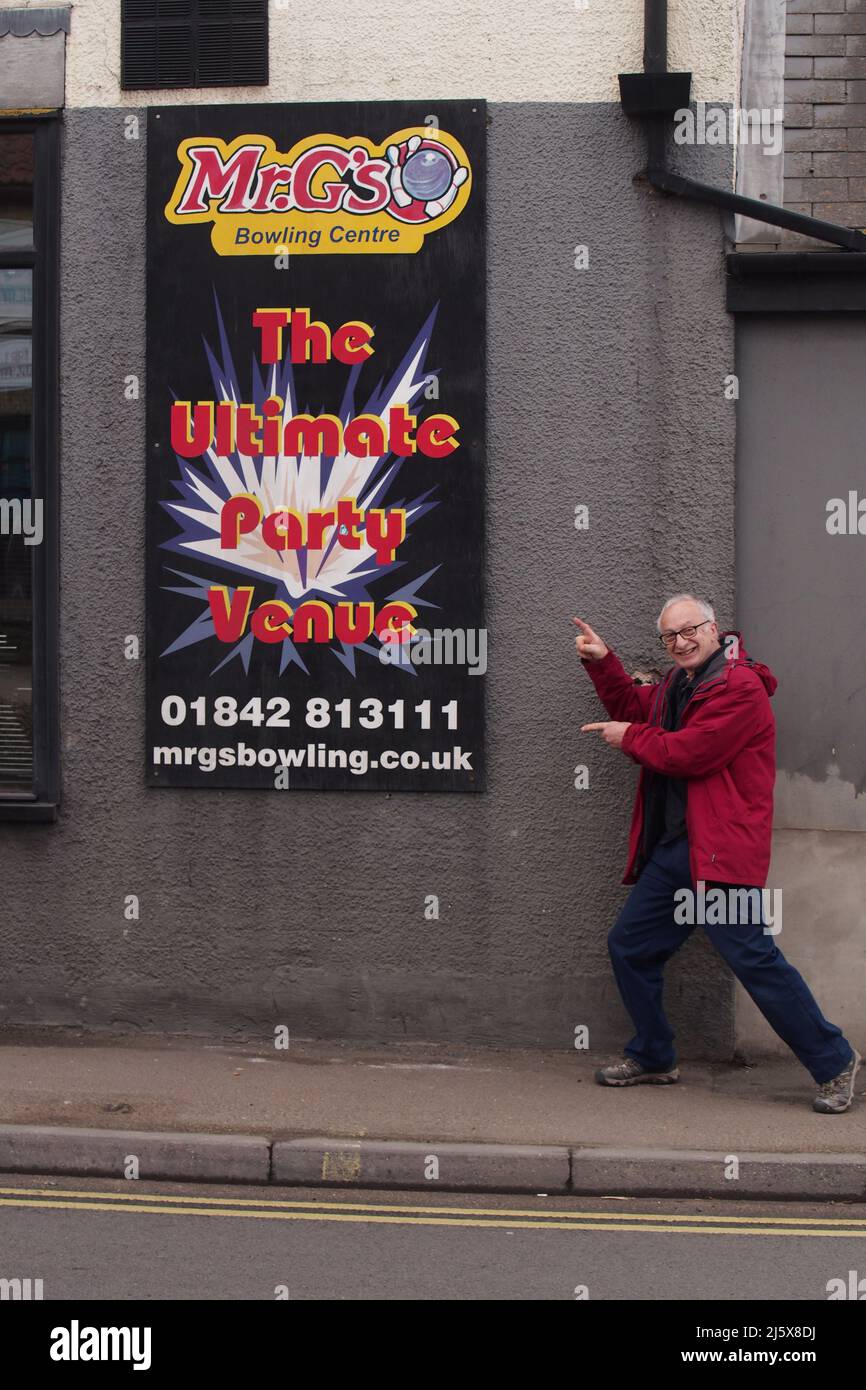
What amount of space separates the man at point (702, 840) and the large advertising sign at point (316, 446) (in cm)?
103

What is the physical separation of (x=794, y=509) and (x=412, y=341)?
201cm

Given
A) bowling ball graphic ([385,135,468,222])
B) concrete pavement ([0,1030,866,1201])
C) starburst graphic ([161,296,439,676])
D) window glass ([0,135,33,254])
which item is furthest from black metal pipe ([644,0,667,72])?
concrete pavement ([0,1030,866,1201])

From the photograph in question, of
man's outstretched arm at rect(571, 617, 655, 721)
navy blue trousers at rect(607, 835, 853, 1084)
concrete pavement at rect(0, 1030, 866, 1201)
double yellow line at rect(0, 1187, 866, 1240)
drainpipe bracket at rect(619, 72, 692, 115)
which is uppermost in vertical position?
drainpipe bracket at rect(619, 72, 692, 115)

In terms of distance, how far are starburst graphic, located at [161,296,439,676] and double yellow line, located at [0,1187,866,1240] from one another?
279 cm

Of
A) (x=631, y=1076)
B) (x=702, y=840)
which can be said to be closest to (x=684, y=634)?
(x=702, y=840)

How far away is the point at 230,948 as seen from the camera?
805 cm

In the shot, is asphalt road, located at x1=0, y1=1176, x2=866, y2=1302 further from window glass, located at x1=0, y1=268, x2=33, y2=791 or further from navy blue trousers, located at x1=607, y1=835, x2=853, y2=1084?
window glass, located at x1=0, y1=268, x2=33, y2=791

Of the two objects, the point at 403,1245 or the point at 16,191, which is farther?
the point at 16,191

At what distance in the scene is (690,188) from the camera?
7.65 meters

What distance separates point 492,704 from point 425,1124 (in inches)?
84.6

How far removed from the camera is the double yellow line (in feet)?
19.3

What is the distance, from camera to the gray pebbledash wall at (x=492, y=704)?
7.81m

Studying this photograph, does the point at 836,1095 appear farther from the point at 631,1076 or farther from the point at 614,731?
the point at 614,731

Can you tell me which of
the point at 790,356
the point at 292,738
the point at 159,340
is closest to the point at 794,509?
the point at 790,356
